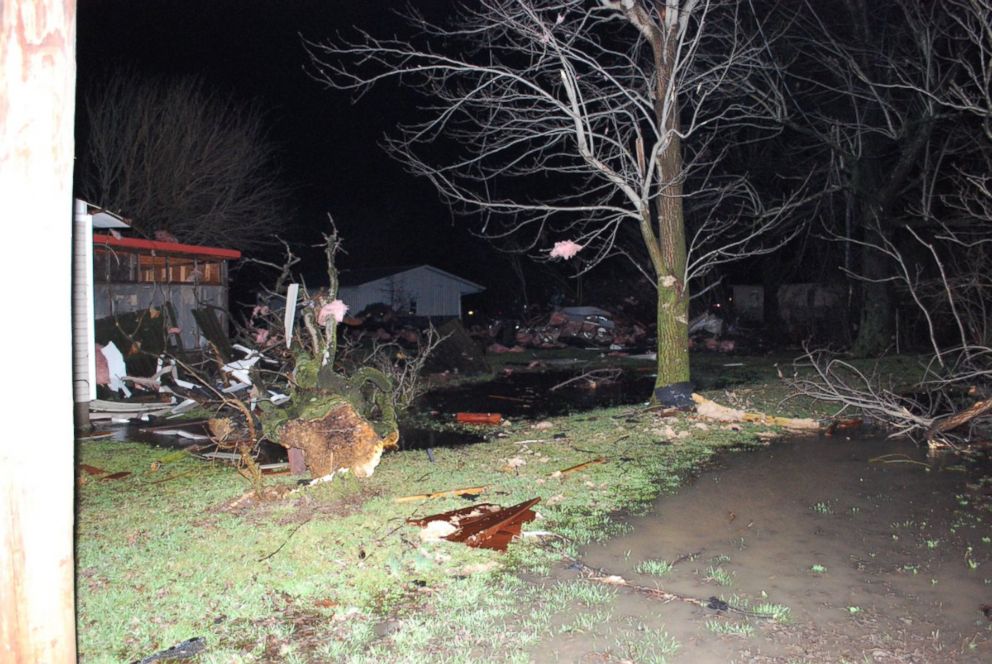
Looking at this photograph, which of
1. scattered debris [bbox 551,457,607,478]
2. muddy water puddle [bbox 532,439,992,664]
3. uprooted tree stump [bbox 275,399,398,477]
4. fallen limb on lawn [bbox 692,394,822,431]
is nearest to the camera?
muddy water puddle [bbox 532,439,992,664]

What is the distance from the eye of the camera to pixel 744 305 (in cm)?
4206

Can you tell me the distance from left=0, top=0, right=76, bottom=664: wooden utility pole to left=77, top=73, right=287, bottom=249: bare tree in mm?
21726

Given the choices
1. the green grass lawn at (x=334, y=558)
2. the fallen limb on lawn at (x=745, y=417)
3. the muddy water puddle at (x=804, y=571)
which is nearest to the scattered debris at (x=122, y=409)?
the green grass lawn at (x=334, y=558)

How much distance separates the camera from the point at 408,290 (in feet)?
129

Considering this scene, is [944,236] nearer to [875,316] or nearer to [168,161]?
[875,316]

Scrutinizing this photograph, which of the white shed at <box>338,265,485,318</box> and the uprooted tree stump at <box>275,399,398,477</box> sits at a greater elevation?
the white shed at <box>338,265,485,318</box>

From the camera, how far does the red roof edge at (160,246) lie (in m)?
13.2

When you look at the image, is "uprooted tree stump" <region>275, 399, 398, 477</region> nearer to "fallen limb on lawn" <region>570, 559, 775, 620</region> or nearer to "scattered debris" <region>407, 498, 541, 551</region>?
"scattered debris" <region>407, 498, 541, 551</region>

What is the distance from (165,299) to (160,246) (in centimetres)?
107

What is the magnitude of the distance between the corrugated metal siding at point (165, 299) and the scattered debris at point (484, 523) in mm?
10070

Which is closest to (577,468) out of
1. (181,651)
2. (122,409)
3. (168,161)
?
(181,651)

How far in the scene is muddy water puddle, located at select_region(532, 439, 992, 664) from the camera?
12.1ft

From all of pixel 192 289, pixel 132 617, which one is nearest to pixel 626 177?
pixel 132 617

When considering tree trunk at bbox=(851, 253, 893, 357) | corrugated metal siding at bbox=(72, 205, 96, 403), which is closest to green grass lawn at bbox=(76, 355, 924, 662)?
corrugated metal siding at bbox=(72, 205, 96, 403)
